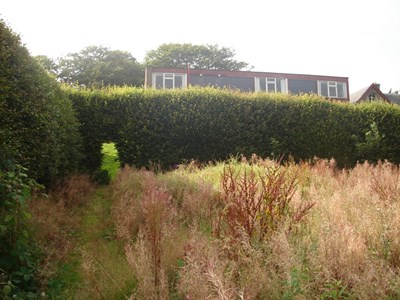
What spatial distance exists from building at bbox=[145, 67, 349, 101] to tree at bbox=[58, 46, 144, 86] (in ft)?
28.5

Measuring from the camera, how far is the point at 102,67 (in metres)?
31.3

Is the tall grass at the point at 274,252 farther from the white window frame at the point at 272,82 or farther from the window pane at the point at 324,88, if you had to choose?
the window pane at the point at 324,88

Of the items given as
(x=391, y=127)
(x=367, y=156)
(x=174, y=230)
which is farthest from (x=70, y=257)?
(x=391, y=127)

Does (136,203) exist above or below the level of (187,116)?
below

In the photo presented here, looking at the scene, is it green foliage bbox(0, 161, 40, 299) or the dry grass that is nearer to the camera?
green foliage bbox(0, 161, 40, 299)

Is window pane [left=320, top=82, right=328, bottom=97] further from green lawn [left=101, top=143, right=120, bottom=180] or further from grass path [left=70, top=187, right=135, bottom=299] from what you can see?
grass path [left=70, top=187, right=135, bottom=299]

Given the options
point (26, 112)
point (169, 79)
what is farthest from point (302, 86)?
point (26, 112)

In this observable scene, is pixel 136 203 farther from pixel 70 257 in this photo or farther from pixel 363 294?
pixel 363 294

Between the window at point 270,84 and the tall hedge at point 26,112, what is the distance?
21.0 meters

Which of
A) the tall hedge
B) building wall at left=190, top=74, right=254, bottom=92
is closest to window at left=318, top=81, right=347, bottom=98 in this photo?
building wall at left=190, top=74, right=254, bottom=92

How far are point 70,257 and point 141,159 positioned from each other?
254 inches

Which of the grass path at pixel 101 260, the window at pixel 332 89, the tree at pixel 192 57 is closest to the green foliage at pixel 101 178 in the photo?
the grass path at pixel 101 260

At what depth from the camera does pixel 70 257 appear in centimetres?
376

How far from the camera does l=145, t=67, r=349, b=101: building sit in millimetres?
23797
